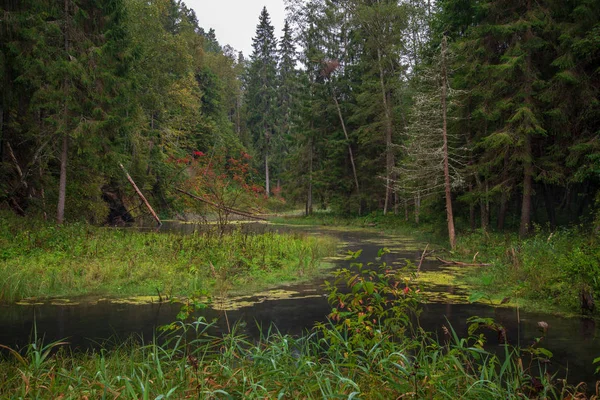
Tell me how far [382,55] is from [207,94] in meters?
24.5

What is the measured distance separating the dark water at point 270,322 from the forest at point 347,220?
34cm

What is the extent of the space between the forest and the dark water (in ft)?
1.13

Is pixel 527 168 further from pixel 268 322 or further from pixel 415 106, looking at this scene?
pixel 268 322

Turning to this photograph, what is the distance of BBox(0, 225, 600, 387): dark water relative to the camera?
6.35 meters

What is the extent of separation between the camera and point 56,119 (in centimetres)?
1503

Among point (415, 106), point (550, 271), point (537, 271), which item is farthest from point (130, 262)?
point (415, 106)

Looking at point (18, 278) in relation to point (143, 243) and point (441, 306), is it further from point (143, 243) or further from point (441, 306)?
point (441, 306)

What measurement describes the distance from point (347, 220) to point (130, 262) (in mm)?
22183

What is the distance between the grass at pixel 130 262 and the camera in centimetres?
952

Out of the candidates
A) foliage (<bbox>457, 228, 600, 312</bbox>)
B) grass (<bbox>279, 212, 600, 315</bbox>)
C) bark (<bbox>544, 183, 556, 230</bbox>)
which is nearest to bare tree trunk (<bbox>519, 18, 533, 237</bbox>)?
grass (<bbox>279, 212, 600, 315</bbox>)

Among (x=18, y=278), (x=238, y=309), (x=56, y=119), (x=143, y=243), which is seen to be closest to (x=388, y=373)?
(x=238, y=309)

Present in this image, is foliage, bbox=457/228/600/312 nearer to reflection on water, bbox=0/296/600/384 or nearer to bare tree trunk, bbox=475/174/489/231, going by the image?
reflection on water, bbox=0/296/600/384

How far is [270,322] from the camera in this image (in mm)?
7648

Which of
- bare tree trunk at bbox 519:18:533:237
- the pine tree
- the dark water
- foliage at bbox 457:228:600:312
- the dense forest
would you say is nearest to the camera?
the dark water
